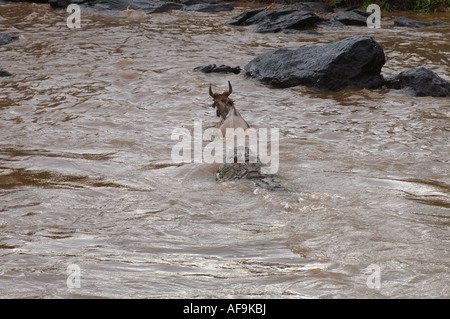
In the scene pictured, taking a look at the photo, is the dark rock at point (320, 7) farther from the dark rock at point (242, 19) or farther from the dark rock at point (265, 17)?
the dark rock at point (242, 19)

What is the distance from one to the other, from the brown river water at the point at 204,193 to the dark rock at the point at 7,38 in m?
1.89

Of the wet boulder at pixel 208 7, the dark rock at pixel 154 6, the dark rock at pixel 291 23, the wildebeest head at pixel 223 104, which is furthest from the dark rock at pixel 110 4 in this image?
the wildebeest head at pixel 223 104

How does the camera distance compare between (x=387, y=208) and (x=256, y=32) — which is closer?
(x=387, y=208)

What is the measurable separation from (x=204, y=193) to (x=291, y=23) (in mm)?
10679

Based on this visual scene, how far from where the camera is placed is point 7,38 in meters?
13.8

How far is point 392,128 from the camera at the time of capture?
795 cm

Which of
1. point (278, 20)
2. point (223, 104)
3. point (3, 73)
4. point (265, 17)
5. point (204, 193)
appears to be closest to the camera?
point (204, 193)

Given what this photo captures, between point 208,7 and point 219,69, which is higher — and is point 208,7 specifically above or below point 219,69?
above

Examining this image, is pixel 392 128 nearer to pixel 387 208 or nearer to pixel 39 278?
pixel 387 208

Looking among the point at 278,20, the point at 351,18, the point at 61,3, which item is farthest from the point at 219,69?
the point at 61,3

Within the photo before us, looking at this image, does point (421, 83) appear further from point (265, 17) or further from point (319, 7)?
point (319, 7)
